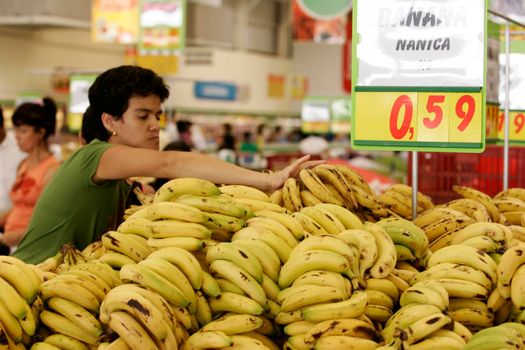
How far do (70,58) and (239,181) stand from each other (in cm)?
1890

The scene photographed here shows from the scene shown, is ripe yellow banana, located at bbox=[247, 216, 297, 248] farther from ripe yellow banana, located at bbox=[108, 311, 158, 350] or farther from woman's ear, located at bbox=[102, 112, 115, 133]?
woman's ear, located at bbox=[102, 112, 115, 133]

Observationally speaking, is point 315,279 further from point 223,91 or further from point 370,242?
point 223,91

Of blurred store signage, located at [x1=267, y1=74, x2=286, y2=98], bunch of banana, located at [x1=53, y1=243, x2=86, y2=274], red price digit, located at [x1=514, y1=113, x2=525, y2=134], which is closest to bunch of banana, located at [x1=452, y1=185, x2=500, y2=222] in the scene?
red price digit, located at [x1=514, y1=113, x2=525, y2=134]

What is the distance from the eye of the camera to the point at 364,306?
2471 mm

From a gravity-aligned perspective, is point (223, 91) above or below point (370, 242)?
above

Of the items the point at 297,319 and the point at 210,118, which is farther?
the point at 210,118

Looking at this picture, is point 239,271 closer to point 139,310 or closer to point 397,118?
point 139,310

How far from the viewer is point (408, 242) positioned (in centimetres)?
289

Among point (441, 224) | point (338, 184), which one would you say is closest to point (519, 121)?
point (441, 224)

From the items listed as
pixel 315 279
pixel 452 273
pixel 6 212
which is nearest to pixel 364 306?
pixel 315 279

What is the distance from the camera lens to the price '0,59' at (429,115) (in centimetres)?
344

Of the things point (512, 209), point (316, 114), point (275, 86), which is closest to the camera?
point (512, 209)

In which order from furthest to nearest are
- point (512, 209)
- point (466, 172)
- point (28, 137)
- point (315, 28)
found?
point (315, 28) → point (466, 172) → point (28, 137) → point (512, 209)

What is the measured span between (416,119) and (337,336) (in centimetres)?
135
